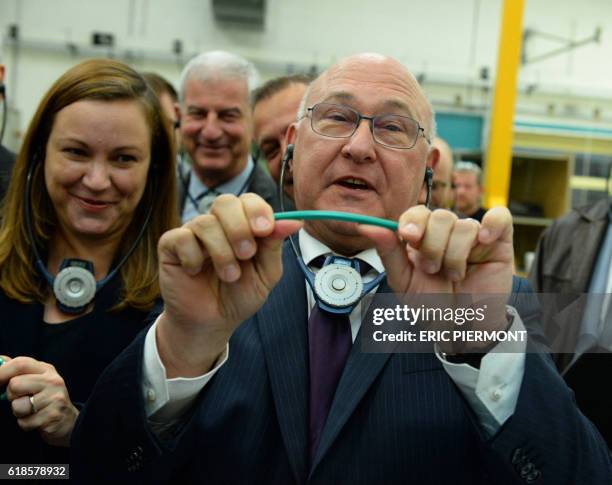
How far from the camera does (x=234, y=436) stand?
102 cm

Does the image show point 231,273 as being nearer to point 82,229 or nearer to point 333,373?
point 333,373

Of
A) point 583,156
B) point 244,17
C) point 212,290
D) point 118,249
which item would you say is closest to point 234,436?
point 212,290

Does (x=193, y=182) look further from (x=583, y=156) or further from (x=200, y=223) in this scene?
(x=583, y=156)

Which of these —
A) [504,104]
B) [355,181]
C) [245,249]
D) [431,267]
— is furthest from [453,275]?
[504,104]

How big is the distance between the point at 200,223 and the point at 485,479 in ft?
2.11

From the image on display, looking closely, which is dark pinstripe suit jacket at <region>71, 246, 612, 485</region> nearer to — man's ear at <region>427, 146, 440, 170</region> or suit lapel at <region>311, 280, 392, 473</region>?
suit lapel at <region>311, 280, 392, 473</region>

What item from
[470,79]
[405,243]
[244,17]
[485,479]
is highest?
[244,17]

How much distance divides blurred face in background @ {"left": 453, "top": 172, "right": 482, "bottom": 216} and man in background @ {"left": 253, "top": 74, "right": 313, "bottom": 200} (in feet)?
7.79

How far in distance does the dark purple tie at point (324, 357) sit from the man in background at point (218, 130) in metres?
1.15

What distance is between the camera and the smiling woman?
49.5 inches

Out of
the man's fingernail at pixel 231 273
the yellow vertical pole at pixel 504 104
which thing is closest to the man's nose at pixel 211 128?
the man's fingernail at pixel 231 273

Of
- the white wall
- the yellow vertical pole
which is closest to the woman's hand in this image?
the yellow vertical pole

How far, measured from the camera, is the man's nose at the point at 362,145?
1211 mm

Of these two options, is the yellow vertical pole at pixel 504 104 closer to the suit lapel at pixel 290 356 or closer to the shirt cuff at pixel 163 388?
the suit lapel at pixel 290 356
